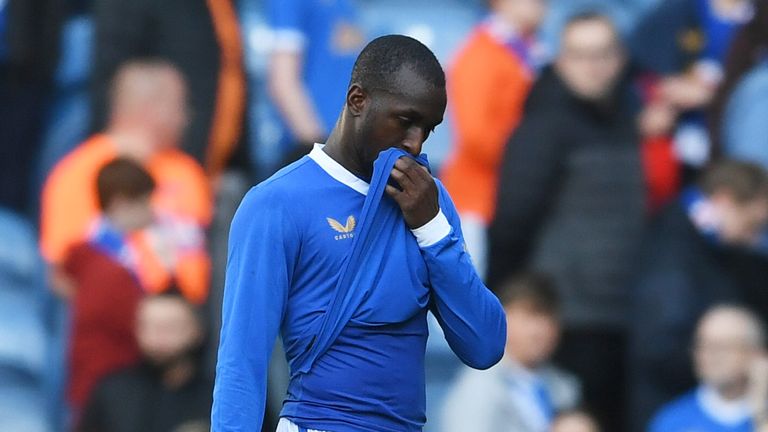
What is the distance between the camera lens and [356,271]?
329cm

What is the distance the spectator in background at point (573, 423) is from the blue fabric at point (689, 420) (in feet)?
0.96

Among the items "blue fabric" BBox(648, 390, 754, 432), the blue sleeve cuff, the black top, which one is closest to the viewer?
the blue sleeve cuff

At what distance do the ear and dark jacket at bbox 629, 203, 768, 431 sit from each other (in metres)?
3.84

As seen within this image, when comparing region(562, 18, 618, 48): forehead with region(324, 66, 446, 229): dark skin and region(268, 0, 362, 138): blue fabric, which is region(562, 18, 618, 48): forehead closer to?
region(268, 0, 362, 138): blue fabric

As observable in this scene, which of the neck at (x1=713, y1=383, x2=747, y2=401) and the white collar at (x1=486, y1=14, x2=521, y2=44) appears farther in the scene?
the white collar at (x1=486, y1=14, x2=521, y2=44)

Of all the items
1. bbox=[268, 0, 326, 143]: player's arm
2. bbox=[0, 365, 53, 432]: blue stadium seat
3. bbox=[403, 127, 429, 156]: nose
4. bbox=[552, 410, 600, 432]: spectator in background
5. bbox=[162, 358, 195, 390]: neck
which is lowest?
bbox=[0, 365, 53, 432]: blue stadium seat

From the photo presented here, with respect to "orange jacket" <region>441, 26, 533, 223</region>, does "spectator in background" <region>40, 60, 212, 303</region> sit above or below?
below

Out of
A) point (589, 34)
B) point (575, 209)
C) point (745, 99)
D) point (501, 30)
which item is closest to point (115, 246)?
point (575, 209)

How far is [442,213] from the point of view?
3361 millimetres

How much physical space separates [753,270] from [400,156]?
13.5 ft

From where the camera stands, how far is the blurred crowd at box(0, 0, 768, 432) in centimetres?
662

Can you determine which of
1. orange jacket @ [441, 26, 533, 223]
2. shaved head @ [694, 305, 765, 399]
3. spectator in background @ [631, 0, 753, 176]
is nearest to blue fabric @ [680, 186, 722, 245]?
shaved head @ [694, 305, 765, 399]

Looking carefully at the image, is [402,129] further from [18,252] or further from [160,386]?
[18,252]

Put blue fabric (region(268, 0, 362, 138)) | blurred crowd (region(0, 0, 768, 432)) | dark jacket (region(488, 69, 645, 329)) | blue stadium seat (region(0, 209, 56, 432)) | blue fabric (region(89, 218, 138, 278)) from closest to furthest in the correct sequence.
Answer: blurred crowd (region(0, 0, 768, 432)), blue fabric (region(89, 218, 138, 278)), dark jacket (region(488, 69, 645, 329)), blue stadium seat (region(0, 209, 56, 432)), blue fabric (region(268, 0, 362, 138))
